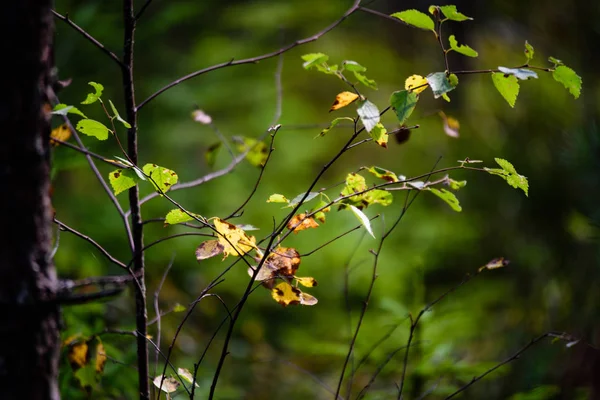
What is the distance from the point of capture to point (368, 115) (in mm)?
959

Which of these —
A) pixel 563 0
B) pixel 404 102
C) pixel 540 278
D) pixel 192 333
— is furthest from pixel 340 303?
pixel 563 0

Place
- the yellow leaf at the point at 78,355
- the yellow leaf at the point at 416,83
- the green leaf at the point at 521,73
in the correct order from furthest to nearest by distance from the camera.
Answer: the yellow leaf at the point at 78,355 < the yellow leaf at the point at 416,83 < the green leaf at the point at 521,73

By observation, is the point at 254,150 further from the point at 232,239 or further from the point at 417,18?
the point at 417,18

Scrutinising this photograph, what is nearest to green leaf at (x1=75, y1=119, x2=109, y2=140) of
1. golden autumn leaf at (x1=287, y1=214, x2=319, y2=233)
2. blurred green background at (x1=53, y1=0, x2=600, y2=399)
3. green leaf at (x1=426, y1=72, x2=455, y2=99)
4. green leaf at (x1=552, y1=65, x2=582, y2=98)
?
golden autumn leaf at (x1=287, y1=214, x2=319, y2=233)

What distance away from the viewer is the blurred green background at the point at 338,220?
8.91 feet

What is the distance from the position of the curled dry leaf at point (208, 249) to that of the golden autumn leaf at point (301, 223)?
16 centimetres

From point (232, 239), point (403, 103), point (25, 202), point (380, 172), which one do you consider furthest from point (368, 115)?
point (25, 202)

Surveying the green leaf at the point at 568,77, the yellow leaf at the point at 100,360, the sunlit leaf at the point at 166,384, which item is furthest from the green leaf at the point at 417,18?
the yellow leaf at the point at 100,360

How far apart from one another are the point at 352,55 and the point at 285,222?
4.92 meters

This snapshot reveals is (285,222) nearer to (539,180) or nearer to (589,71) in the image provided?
(539,180)

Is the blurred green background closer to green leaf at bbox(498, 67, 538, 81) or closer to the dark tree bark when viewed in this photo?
green leaf at bbox(498, 67, 538, 81)

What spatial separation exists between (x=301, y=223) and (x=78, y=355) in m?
0.66

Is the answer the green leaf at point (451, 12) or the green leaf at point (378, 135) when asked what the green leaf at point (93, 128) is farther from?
the green leaf at point (451, 12)

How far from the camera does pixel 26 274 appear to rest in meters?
0.77
